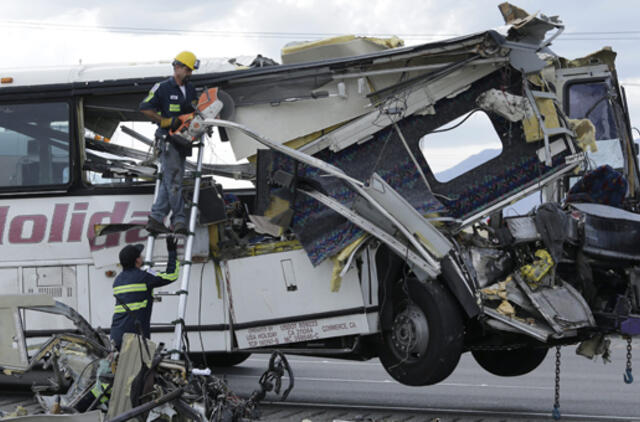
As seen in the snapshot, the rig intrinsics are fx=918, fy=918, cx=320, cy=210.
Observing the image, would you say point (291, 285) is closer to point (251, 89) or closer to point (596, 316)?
point (251, 89)

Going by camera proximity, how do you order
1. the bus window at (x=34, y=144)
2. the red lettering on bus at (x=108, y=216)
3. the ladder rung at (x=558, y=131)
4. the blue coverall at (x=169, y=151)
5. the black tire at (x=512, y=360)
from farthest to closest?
the black tire at (x=512, y=360)
the bus window at (x=34, y=144)
the red lettering on bus at (x=108, y=216)
the blue coverall at (x=169, y=151)
the ladder rung at (x=558, y=131)

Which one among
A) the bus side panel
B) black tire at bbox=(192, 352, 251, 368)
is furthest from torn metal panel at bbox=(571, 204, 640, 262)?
black tire at bbox=(192, 352, 251, 368)

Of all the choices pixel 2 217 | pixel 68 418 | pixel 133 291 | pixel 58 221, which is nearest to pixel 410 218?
pixel 133 291

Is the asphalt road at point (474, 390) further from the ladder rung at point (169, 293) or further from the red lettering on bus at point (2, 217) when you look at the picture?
the red lettering on bus at point (2, 217)

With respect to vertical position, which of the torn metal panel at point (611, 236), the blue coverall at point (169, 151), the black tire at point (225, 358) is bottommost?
the black tire at point (225, 358)

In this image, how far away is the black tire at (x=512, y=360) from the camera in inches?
380

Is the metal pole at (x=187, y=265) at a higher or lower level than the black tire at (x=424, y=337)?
higher

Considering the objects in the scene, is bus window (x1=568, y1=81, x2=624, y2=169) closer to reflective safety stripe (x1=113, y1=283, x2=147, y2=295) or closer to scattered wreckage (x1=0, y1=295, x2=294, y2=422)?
scattered wreckage (x1=0, y1=295, x2=294, y2=422)

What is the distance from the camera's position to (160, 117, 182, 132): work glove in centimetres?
860

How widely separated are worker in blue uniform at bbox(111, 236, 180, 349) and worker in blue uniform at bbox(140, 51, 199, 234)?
0.60 metres

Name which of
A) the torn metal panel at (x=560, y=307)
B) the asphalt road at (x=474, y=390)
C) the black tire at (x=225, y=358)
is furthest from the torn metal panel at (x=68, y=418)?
the black tire at (x=225, y=358)

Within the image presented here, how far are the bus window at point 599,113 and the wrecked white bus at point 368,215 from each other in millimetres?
629

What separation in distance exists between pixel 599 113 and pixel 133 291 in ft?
17.1

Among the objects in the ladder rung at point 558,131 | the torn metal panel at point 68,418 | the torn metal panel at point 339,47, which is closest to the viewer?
the torn metal panel at point 68,418
